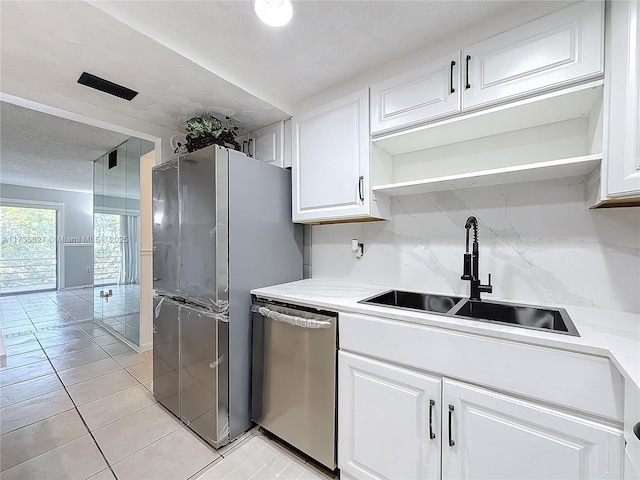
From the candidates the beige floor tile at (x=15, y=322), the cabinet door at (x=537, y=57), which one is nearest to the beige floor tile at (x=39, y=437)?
the cabinet door at (x=537, y=57)

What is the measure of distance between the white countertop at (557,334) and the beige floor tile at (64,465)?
4.24ft

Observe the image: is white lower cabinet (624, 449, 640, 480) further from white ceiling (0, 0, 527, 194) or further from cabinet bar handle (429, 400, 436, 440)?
white ceiling (0, 0, 527, 194)

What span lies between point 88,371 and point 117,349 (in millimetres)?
548

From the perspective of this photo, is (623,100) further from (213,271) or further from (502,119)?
(213,271)

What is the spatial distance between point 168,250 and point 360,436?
1.66 metres

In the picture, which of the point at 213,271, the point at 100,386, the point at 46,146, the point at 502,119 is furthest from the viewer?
the point at 46,146

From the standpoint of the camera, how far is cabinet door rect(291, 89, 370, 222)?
5.49ft

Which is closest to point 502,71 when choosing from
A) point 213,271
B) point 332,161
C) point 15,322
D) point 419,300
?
point 332,161

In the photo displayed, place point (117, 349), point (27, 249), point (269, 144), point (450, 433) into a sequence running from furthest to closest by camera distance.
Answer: point (27, 249) < point (117, 349) < point (269, 144) < point (450, 433)

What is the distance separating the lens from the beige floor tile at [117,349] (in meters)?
3.06

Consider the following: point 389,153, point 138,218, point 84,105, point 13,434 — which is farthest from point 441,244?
point 138,218

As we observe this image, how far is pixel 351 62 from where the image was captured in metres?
1.63

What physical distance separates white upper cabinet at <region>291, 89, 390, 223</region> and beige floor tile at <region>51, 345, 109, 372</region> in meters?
2.72

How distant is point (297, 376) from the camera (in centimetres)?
154
